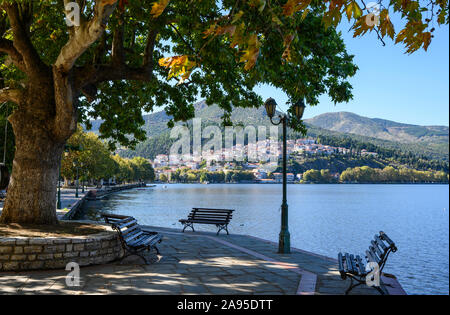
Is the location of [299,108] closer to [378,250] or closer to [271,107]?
[271,107]

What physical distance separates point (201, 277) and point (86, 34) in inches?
190

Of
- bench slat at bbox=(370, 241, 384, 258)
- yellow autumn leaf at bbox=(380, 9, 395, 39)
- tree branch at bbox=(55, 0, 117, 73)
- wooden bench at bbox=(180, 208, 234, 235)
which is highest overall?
tree branch at bbox=(55, 0, 117, 73)

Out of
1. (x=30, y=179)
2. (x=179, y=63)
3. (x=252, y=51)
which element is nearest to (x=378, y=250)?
(x=252, y=51)

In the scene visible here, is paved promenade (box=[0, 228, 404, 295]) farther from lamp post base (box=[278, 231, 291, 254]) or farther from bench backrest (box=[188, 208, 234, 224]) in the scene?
bench backrest (box=[188, 208, 234, 224])

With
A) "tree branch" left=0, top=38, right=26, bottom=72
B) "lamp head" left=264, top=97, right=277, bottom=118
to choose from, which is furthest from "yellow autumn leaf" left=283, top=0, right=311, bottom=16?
"tree branch" left=0, top=38, right=26, bottom=72

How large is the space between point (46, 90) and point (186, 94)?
6382 millimetres

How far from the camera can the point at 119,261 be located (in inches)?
321

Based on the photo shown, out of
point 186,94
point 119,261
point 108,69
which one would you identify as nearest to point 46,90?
point 108,69

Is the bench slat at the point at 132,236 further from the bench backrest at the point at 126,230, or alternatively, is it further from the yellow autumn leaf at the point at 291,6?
the yellow autumn leaf at the point at 291,6

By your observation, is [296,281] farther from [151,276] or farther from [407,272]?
[407,272]

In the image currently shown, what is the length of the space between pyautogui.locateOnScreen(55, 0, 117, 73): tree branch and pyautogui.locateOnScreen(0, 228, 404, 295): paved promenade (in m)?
4.22

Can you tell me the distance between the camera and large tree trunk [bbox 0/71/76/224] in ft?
28.1

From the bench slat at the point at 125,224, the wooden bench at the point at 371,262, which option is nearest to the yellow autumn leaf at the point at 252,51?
the wooden bench at the point at 371,262

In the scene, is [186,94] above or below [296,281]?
above
